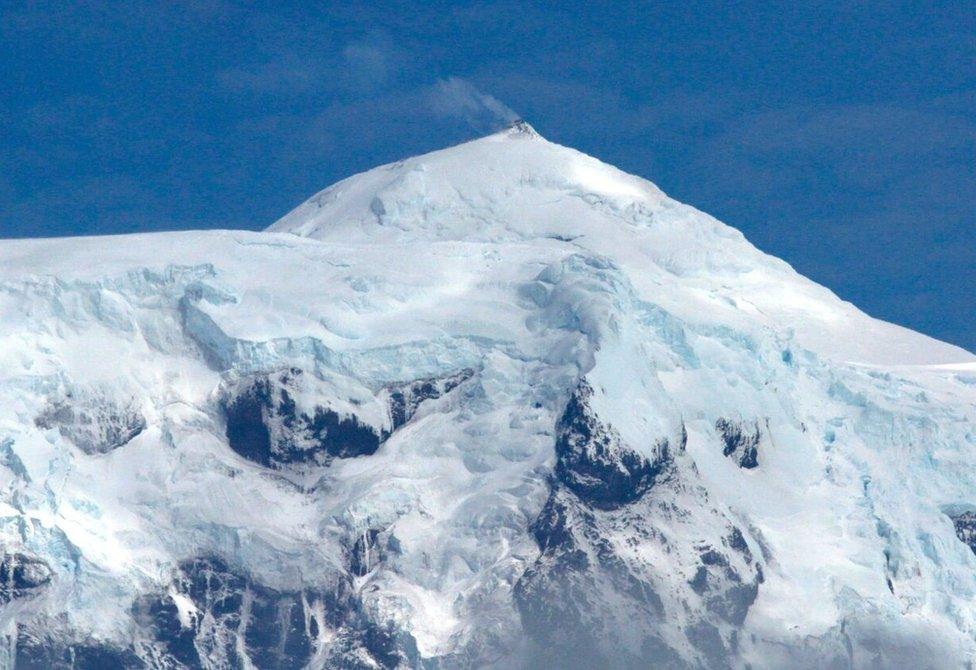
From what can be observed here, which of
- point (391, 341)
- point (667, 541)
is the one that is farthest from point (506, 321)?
point (667, 541)

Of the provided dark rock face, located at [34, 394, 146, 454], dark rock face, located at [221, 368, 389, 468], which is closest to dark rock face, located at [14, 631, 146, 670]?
dark rock face, located at [34, 394, 146, 454]

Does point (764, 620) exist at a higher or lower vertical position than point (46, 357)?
lower

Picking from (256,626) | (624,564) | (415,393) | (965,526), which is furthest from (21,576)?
(965,526)

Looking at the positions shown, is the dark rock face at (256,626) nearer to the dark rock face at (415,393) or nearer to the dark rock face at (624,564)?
the dark rock face at (624,564)

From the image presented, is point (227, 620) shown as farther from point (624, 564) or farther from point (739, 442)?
point (739, 442)

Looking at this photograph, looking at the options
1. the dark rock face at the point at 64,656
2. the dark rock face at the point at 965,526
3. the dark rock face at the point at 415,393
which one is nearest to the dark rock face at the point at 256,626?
the dark rock face at the point at 64,656

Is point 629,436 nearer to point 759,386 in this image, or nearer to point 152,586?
point 759,386

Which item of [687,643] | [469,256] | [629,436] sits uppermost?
[469,256]
